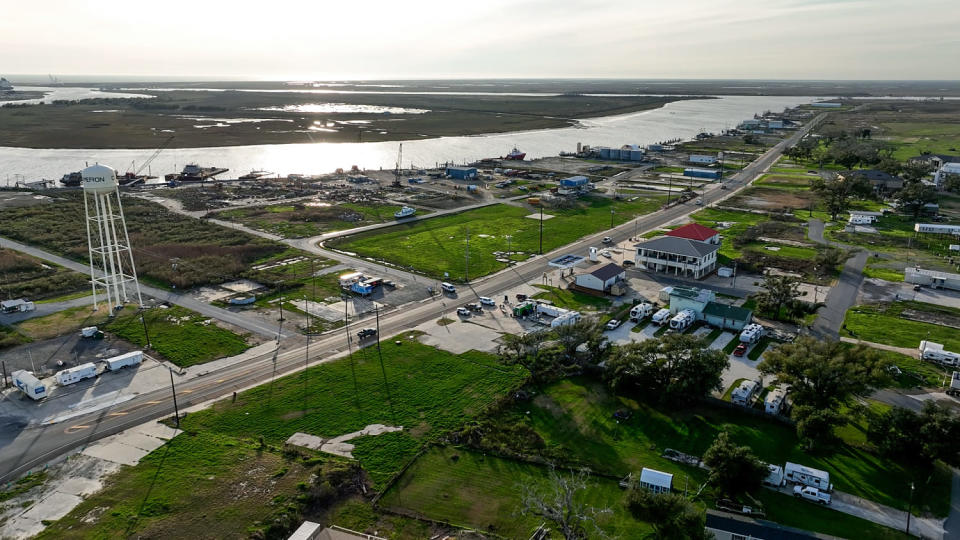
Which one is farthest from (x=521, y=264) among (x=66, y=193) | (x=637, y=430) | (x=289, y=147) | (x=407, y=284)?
(x=289, y=147)

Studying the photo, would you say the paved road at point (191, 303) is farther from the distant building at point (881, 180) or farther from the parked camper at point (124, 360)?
the distant building at point (881, 180)

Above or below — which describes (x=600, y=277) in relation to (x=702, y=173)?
below

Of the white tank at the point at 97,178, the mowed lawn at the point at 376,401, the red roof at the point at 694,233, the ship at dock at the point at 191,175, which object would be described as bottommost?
the mowed lawn at the point at 376,401

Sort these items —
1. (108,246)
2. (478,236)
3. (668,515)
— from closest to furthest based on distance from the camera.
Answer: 1. (668,515)
2. (108,246)
3. (478,236)

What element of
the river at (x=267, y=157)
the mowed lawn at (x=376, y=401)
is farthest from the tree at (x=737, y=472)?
the river at (x=267, y=157)

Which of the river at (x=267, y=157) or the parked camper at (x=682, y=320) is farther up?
the river at (x=267, y=157)

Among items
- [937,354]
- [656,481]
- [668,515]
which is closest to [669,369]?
[656,481]

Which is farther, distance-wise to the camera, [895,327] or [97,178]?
[895,327]

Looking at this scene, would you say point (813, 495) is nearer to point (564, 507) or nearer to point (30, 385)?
point (564, 507)
